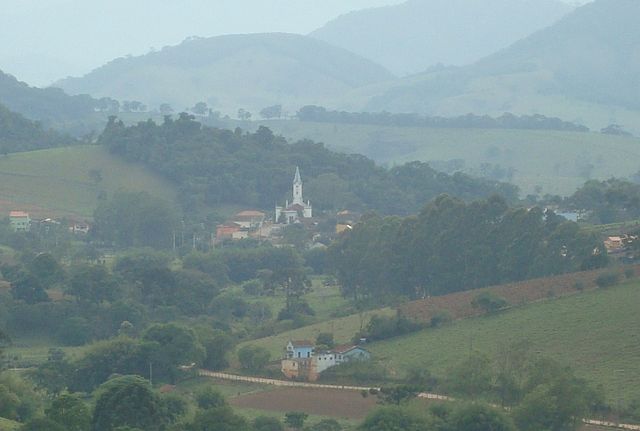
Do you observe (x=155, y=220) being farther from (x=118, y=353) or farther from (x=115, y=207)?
(x=118, y=353)

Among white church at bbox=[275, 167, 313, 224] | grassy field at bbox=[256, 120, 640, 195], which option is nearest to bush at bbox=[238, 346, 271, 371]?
white church at bbox=[275, 167, 313, 224]

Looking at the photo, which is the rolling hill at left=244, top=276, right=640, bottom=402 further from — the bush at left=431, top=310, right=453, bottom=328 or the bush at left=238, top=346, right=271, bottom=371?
the bush at left=238, top=346, right=271, bottom=371

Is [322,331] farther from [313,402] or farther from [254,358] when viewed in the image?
[313,402]

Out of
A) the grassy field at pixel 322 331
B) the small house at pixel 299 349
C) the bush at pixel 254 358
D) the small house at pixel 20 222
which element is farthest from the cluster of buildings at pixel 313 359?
the small house at pixel 20 222

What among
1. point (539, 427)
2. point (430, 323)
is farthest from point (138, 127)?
point (539, 427)

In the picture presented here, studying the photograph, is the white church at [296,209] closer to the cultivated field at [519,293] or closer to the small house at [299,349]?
the cultivated field at [519,293]

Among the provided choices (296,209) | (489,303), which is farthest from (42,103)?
(489,303)
